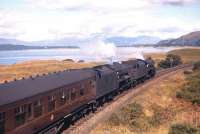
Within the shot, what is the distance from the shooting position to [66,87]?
27922 mm

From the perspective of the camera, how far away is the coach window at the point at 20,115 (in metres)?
19.6

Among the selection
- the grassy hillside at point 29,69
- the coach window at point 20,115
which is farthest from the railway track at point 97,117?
the grassy hillside at point 29,69

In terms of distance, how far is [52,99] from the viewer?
25.0 m

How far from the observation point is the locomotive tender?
19375 mm

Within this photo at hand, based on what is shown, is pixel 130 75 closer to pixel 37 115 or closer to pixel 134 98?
pixel 134 98

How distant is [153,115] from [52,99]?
15.3 metres

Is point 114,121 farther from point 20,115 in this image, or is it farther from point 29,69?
point 29,69

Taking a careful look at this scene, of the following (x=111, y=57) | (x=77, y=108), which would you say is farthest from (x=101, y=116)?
(x=111, y=57)

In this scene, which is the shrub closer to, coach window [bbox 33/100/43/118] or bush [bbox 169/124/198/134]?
bush [bbox 169/124/198/134]

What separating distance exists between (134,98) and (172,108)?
15.2ft

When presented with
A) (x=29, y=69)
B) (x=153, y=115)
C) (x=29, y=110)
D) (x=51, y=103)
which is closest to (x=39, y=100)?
(x=29, y=110)

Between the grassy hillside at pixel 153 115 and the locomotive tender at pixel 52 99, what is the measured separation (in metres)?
2.92

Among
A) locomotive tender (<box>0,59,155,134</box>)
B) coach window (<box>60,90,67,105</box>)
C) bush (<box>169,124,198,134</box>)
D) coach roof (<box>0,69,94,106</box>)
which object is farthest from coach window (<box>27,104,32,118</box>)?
bush (<box>169,124,198,134</box>)

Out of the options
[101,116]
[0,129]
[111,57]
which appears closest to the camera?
[0,129]
